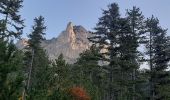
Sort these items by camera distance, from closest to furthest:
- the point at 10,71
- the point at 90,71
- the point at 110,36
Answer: the point at 10,71 → the point at 110,36 → the point at 90,71

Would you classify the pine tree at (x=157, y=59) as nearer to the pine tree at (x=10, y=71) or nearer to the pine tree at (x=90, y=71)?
the pine tree at (x=90, y=71)

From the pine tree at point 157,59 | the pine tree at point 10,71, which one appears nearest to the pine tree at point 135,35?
the pine tree at point 157,59

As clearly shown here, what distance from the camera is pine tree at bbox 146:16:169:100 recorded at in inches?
1661

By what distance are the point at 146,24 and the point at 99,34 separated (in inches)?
273

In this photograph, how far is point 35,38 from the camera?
56.7 metres

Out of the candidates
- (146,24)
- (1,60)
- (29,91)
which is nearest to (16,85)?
(1,60)

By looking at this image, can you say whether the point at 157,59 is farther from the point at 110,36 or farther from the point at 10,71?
the point at 10,71

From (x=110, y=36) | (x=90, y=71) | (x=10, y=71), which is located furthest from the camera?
(x=90, y=71)

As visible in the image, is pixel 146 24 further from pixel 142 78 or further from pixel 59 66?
pixel 59 66

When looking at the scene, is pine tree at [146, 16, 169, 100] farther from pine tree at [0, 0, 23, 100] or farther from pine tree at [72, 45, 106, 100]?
pine tree at [0, 0, 23, 100]

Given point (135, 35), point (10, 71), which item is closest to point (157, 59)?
point (135, 35)

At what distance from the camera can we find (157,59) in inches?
1690

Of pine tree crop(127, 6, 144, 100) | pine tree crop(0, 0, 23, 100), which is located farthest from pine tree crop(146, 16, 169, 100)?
pine tree crop(0, 0, 23, 100)

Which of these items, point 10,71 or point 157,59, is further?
point 157,59
